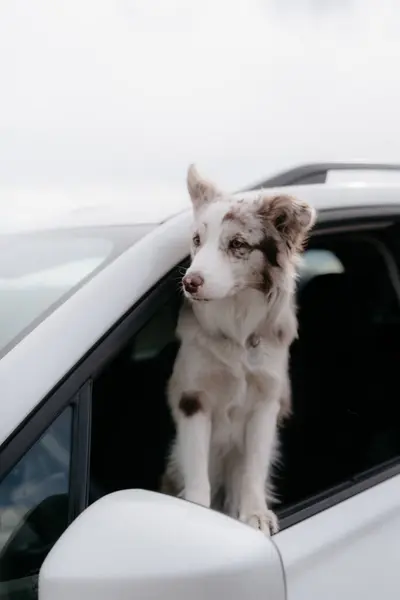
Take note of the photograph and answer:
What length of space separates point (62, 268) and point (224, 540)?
747 mm

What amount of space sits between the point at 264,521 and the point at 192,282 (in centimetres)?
42

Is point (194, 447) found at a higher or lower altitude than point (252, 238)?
lower

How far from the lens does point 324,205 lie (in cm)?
180

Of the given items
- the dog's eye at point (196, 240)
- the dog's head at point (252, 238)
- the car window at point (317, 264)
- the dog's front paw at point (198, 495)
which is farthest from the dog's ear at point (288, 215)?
the dog's front paw at point (198, 495)

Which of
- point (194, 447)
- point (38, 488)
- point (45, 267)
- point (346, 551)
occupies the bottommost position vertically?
point (346, 551)

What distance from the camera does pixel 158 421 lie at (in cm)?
162

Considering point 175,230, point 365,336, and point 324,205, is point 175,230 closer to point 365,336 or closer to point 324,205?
point 324,205

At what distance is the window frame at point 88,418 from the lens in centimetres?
124

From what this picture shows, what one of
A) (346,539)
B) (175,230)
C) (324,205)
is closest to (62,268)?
(175,230)

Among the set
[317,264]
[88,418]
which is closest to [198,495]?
[88,418]

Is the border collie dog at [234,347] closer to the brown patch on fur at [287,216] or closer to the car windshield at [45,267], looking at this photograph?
the brown patch on fur at [287,216]

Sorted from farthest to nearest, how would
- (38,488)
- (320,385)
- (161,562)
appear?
1. (320,385)
2. (38,488)
3. (161,562)

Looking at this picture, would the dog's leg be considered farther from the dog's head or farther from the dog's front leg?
the dog's head

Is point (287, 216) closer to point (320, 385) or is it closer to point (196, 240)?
point (196, 240)
